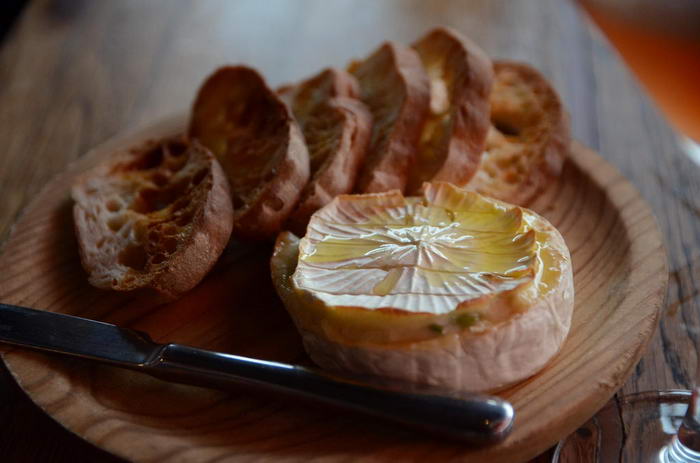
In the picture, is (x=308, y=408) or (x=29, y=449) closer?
(x=308, y=408)

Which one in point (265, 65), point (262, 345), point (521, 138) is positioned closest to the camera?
point (262, 345)

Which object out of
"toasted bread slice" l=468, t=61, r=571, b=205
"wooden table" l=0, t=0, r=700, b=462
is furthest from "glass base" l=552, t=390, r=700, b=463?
"toasted bread slice" l=468, t=61, r=571, b=205

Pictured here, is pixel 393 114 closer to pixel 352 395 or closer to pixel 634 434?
pixel 352 395

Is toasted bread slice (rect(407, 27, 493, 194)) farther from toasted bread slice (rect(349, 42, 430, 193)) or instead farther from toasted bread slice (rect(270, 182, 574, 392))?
toasted bread slice (rect(270, 182, 574, 392))

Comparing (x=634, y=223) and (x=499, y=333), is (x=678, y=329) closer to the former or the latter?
(x=634, y=223)

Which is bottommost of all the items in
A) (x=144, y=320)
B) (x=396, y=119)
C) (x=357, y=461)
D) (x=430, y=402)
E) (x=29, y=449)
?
(x=29, y=449)

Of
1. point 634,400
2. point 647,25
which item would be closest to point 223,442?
point 634,400

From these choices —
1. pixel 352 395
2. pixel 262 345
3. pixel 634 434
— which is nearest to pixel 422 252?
pixel 352 395
